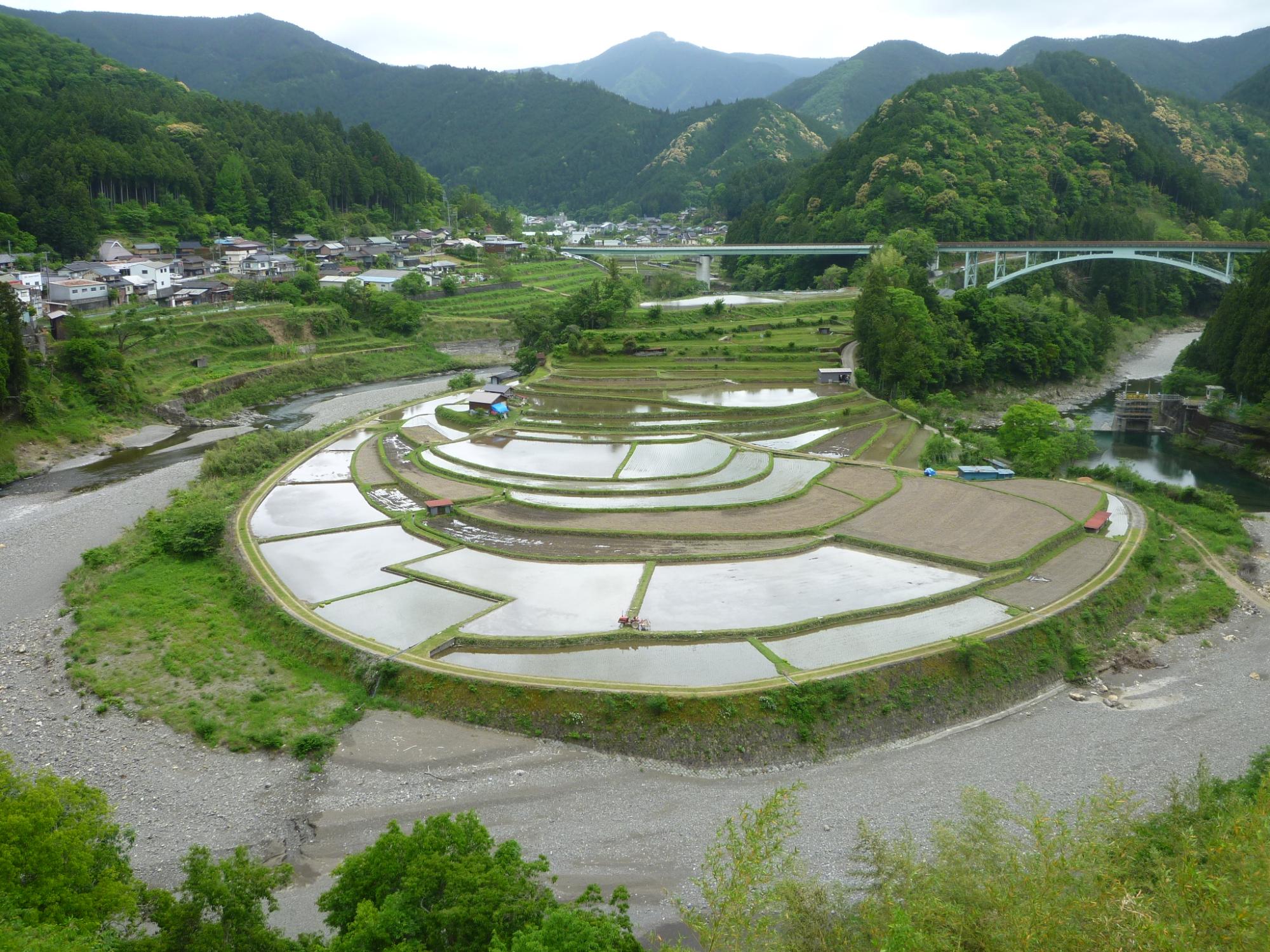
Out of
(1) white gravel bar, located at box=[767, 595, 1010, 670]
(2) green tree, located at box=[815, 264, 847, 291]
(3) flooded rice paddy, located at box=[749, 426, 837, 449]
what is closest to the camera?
(1) white gravel bar, located at box=[767, 595, 1010, 670]

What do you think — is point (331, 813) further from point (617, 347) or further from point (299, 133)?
point (299, 133)

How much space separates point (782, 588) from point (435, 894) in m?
14.7

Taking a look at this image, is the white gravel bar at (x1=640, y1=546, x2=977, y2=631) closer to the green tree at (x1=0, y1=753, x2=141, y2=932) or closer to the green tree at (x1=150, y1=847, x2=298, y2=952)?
the green tree at (x1=150, y1=847, x2=298, y2=952)

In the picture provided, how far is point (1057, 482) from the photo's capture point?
1289 inches

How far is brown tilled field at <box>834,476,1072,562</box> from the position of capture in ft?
86.0

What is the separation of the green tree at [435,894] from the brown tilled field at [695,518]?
16374 millimetres

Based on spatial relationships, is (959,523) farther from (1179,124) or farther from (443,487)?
(1179,124)

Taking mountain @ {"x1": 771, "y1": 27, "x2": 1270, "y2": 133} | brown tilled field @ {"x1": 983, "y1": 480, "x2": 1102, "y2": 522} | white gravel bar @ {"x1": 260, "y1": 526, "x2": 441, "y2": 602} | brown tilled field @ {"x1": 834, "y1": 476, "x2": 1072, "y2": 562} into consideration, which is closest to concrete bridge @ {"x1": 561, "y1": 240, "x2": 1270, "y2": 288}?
brown tilled field @ {"x1": 983, "y1": 480, "x2": 1102, "y2": 522}

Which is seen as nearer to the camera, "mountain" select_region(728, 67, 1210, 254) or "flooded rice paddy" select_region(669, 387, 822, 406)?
"flooded rice paddy" select_region(669, 387, 822, 406)

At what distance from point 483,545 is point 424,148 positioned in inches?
7099

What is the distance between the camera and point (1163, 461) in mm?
40719

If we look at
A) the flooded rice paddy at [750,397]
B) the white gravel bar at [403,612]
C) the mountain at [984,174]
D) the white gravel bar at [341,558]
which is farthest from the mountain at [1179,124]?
the white gravel bar at [403,612]

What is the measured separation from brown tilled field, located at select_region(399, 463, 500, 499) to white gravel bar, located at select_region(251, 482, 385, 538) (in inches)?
78.7

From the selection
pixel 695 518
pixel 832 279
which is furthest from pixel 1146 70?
pixel 695 518
